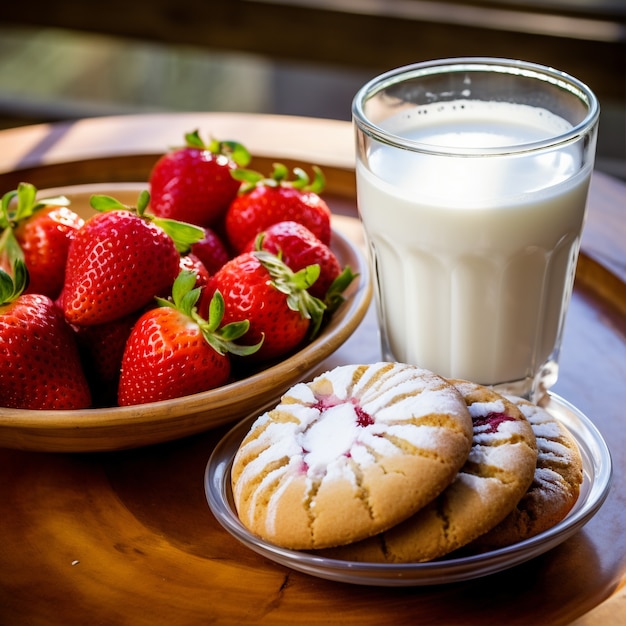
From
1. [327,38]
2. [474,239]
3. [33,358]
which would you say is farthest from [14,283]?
[327,38]

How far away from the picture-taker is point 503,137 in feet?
3.04


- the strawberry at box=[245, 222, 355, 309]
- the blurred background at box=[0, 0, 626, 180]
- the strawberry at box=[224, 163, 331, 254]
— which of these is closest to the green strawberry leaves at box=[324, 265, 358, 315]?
the strawberry at box=[245, 222, 355, 309]

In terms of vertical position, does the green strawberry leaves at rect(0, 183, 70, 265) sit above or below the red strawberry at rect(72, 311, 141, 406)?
above

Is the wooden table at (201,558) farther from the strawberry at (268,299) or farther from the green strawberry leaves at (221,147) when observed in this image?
the green strawberry leaves at (221,147)

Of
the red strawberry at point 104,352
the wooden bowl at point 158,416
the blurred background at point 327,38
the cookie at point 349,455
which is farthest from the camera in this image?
the blurred background at point 327,38

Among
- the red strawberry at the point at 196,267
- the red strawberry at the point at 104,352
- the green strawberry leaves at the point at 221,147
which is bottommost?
the red strawberry at the point at 104,352

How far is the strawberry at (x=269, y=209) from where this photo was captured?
100cm

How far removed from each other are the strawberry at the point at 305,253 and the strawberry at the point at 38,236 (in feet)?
0.65

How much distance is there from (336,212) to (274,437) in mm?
627

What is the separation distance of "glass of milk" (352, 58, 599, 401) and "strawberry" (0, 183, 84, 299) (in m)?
0.31

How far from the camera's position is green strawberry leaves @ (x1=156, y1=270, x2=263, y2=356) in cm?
81

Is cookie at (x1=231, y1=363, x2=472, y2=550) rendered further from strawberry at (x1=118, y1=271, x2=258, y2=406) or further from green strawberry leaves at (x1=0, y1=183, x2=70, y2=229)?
green strawberry leaves at (x1=0, y1=183, x2=70, y2=229)

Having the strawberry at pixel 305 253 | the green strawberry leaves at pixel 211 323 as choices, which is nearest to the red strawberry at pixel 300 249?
the strawberry at pixel 305 253

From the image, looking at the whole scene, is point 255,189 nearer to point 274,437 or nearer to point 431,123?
point 431,123
